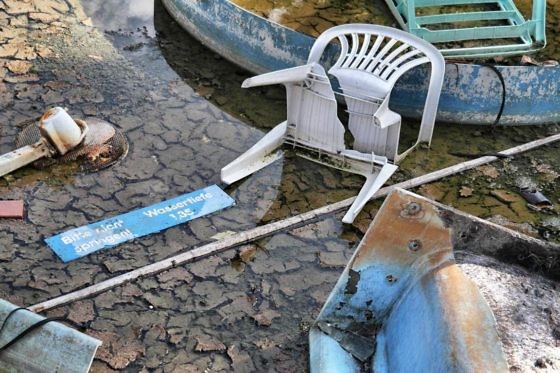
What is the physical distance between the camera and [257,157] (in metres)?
5.76

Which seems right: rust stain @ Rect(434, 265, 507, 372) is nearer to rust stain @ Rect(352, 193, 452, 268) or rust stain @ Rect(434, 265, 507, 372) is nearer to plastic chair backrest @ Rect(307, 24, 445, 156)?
rust stain @ Rect(352, 193, 452, 268)

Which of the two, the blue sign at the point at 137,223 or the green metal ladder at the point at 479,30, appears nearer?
the blue sign at the point at 137,223

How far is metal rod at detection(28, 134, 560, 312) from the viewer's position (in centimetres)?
448

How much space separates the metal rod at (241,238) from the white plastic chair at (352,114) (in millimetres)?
265

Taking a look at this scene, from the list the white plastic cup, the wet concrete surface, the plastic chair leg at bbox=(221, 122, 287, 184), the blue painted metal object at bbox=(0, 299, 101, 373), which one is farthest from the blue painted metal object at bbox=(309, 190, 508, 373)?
the white plastic cup

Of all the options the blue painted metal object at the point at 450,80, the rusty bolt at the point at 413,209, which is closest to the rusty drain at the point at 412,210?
the rusty bolt at the point at 413,209

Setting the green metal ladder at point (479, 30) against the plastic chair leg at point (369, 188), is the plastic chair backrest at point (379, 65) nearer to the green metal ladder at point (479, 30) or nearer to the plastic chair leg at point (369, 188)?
the plastic chair leg at point (369, 188)

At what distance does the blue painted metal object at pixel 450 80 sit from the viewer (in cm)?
626

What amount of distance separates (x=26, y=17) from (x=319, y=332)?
17.4ft

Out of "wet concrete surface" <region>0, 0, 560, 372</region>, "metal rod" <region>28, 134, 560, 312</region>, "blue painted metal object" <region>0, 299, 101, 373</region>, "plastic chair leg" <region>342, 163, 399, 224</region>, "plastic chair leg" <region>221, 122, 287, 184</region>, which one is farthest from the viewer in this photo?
"plastic chair leg" <region>221, 122, 287, 184</region>

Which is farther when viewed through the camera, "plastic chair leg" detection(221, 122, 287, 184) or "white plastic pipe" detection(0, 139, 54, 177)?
"plastic chair leg" detection(221, 122, 287, 184)

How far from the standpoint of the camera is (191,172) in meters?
5.68

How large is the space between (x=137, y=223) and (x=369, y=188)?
1.85 metres

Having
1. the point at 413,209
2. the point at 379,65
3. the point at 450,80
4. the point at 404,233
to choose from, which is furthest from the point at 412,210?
the point at 450,80
